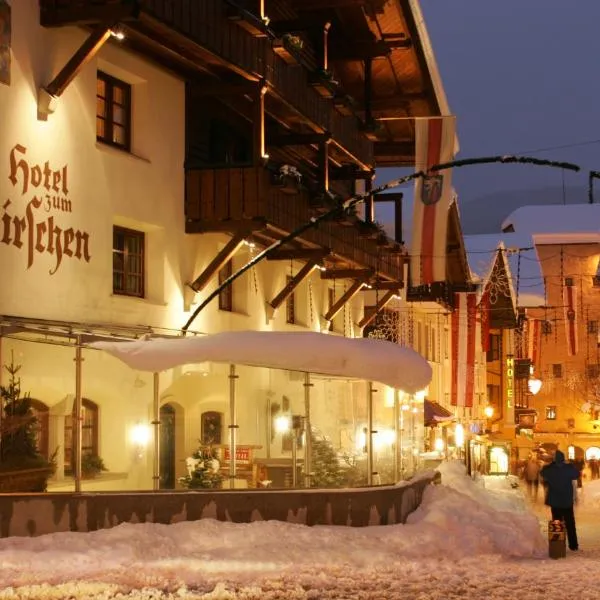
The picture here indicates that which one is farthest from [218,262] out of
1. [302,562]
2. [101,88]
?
[302,562]

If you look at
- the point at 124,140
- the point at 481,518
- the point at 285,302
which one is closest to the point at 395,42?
the point at 285,302

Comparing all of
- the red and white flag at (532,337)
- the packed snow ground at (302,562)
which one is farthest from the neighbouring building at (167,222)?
the red and white flag at (532,337)

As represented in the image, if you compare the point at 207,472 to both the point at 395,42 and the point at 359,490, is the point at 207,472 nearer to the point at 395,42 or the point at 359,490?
the point at 359,490

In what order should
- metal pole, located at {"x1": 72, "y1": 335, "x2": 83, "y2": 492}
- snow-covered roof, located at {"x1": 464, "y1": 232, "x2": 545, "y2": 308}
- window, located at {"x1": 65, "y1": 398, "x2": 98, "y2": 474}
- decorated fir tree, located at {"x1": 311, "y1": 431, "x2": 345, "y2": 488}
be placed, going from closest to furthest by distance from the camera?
metal pole, located at {"x1": 72, "y1": 335, "x2": 83, "y2": 492} → window, located at {"x1": 65, "y1": 398, "x2": 98, "y2": 474} → decorated fir tree, located at {"x1": 311, "y1": 431, "x2": 345, "y2": 488} → snow-covered roof, located at {"x1": 464, "y1": 232, "x2": 545, "y2": 308}

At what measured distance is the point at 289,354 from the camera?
17.5 m

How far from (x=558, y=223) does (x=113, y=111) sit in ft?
207

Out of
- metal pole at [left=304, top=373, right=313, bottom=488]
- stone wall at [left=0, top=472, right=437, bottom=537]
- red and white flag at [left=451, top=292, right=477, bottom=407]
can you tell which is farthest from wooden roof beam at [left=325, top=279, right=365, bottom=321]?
stone wall at [left=0, top=472, right=437, bottom=537]

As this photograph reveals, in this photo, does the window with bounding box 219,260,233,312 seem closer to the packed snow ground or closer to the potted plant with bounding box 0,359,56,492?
the packed snow ground

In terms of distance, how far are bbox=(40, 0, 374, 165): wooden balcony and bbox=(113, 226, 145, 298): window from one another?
10.1 ft

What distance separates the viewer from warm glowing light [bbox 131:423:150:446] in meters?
17.0

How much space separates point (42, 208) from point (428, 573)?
24.8ft

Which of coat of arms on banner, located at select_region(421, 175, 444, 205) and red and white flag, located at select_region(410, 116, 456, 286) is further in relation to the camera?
coat of arms on banner, located at select_region(421, 175, 444, 205)

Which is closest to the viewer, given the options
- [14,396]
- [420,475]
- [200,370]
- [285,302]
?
[14,396]

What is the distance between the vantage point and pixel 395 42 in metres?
28.9
